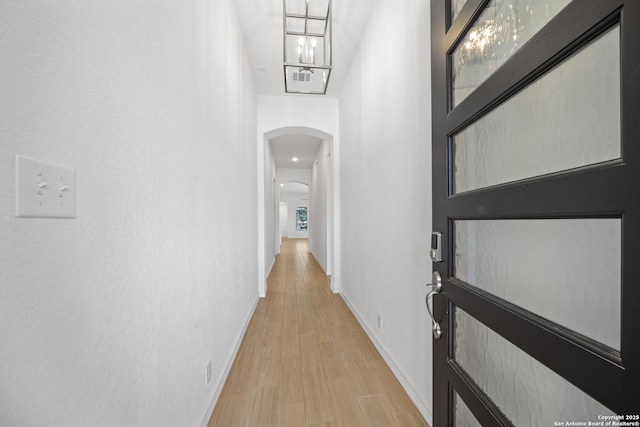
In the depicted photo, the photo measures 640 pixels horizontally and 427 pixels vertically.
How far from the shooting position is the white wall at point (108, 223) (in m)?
0.49

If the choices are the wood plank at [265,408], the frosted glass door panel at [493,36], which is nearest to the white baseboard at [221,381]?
the wood plank at [265,408]

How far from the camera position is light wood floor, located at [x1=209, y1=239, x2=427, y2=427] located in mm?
1551

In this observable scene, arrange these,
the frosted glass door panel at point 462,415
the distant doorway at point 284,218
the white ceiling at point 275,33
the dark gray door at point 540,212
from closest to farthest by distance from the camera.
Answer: the dark gray door at point 540,212 → the frosted glass door panel at point 462,415 → the white ceiling at point 275,33 → the distant doorway at point 284,218

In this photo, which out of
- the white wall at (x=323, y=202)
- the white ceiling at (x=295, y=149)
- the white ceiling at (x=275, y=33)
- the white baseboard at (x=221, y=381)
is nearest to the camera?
the white baseboard at (x=221, y=381)

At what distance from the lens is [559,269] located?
61cm

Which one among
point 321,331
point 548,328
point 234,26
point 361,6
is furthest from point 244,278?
point 361,6

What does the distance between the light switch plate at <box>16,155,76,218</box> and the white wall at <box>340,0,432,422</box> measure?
1.50 metres

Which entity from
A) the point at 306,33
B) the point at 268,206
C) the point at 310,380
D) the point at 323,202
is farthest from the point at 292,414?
the point at 323,202

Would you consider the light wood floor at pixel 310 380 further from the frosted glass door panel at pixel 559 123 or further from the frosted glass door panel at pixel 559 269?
the frosted glass door panel at pixel 559 123

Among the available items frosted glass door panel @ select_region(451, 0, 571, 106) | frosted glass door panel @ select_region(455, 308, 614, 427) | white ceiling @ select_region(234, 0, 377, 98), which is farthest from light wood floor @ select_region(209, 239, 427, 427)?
white ceiling @ select_region(234, 0, 377, 98)

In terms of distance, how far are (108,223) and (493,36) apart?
1.27m

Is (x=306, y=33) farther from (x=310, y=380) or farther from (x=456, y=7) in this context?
(x=310, y=380)

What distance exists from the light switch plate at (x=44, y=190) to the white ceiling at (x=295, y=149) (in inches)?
203

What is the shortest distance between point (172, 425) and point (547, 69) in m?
1.74
